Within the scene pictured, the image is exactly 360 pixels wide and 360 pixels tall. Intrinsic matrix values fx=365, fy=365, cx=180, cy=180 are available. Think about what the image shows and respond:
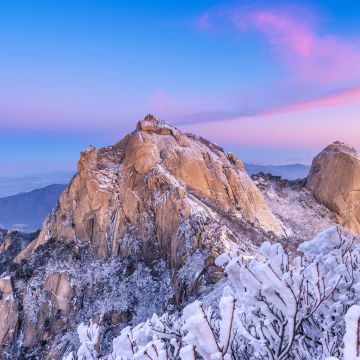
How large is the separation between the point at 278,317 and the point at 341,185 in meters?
41.4

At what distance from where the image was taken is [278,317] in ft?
12.6

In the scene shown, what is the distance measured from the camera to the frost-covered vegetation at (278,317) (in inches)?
119

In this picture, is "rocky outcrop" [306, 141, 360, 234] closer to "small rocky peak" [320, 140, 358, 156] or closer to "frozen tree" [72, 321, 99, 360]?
"small rocky peak" [320, 140, 358, 156]

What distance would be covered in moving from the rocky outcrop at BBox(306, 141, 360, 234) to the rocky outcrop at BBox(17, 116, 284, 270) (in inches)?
440

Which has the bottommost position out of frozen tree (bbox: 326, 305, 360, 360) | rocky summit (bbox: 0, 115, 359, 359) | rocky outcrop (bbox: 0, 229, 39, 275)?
rocky outcrop (bbox: 0, 229, 39, 275)

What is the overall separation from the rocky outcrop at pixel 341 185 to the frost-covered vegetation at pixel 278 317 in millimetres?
38176

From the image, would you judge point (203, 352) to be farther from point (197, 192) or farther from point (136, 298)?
point (197, 192)

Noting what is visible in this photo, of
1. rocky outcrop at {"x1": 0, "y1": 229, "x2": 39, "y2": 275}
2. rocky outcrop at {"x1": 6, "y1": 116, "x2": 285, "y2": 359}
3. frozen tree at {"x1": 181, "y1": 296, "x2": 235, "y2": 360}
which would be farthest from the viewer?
rocky outcrop at {"x1": 0, "y1": 229, "x2": 39, "y2": 275}

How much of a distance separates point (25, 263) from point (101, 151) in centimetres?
1103

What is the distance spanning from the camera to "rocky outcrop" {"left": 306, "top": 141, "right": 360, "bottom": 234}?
40781mm

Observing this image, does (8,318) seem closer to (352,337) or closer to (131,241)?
(131,241)

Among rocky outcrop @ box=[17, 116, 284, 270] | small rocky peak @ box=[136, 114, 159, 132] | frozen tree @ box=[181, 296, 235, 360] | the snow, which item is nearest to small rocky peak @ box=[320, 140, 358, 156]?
rocky outcrop @ box=[17, 116, 284, 270]

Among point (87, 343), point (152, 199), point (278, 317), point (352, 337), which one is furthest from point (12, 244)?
point (352, 337)

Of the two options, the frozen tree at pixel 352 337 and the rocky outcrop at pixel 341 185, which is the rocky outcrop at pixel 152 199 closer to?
the rocky outcrop at pixel 341 185
